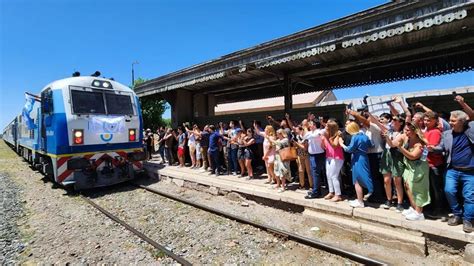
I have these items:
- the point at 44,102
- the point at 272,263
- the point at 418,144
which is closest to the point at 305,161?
the point at 418,144

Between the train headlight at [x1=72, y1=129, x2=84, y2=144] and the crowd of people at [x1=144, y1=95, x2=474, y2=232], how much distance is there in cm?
518

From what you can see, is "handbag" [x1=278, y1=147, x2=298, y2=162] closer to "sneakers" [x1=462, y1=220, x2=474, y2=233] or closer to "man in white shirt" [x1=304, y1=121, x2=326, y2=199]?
"man in white shirt" [x1=304, y1=121, x2=326, y2=199]

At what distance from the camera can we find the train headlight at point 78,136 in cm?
764

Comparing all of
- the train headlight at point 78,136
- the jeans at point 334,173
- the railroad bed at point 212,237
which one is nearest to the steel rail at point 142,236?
the railroad bed at point 212,237

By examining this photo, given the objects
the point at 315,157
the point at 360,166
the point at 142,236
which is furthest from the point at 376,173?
the point at 142,236

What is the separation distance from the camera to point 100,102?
27.8 ft

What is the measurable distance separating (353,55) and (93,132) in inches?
297

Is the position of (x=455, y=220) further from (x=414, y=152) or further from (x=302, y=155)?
(x=302, y=155)

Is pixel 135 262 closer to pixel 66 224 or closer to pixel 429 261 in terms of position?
pixel 66 224

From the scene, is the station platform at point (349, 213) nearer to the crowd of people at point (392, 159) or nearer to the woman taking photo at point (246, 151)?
the crowd of people at point (392, 159)

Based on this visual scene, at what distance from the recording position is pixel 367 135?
5035mm

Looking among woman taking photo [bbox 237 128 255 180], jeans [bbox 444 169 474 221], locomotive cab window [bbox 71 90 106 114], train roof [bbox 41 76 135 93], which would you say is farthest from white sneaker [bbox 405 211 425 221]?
train roof [bbox 41 76 135 93]

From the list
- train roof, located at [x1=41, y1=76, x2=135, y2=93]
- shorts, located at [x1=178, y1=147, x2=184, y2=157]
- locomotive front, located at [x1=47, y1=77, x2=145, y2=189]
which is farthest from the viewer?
shorts, located at [x1=178, y1=147, x2=184, y2=157]

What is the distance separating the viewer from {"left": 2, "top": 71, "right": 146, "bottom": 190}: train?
7605mm
